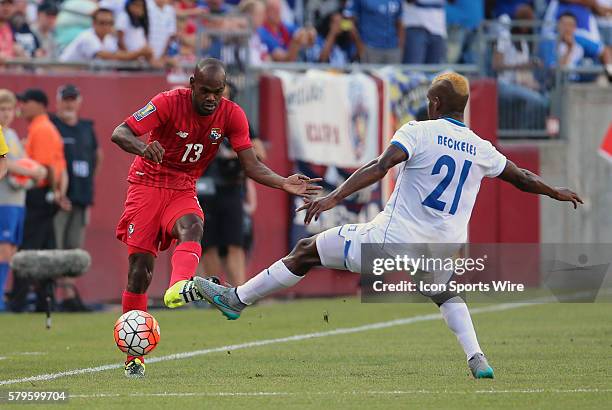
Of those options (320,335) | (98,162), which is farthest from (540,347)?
(98,162)

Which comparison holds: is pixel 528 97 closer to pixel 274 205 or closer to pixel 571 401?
pixel 274 205

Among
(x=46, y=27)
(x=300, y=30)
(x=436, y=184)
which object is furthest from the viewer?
(x=300, y=30)

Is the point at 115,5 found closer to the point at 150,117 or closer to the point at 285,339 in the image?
the point at 285,339

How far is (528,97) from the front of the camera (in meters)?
22.3

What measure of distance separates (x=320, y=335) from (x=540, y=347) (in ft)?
8.07

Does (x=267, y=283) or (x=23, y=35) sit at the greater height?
(x=23, y=35)

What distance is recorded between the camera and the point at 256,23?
2067 centimetres

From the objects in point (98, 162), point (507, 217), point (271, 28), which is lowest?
point (507, 217)

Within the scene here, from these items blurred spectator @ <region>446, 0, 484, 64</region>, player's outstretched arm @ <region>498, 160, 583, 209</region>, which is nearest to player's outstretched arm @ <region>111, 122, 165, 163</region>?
player's outstretched arm @ <region>498, 160, 583, 209</region>

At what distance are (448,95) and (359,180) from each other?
937mm

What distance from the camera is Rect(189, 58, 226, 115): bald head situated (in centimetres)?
1012

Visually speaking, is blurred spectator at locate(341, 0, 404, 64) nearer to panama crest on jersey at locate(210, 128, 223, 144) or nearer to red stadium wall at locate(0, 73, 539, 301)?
red stadium wall at locate(0, 73, 539, 301)

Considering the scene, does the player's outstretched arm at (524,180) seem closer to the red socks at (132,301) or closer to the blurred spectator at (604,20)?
the red socks at (132,301)

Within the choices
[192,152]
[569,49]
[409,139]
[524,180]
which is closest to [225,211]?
[192,152]
